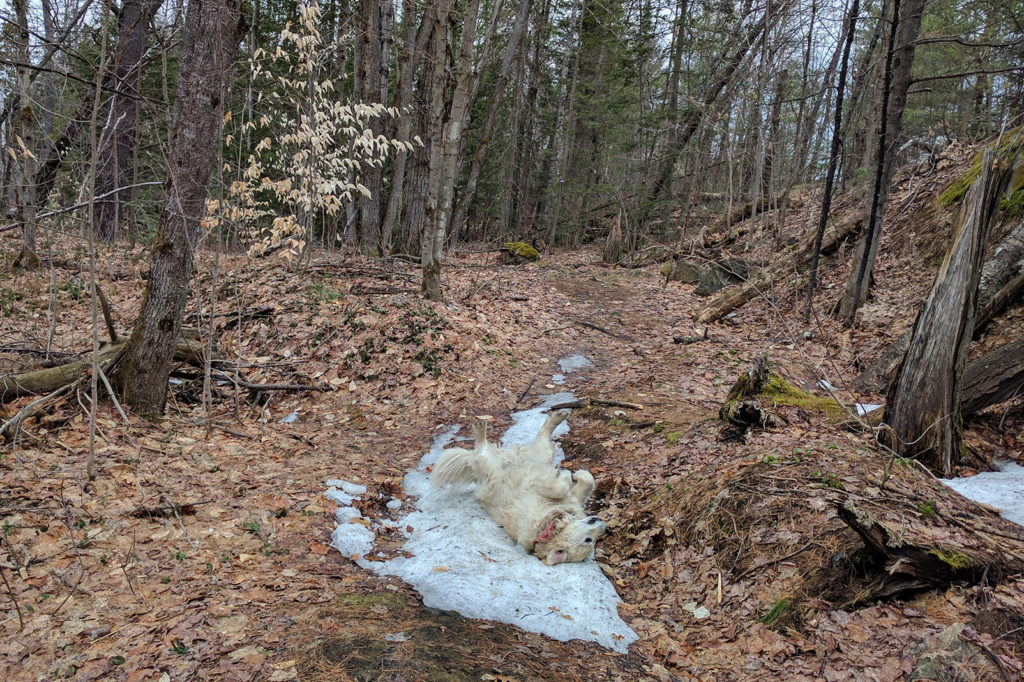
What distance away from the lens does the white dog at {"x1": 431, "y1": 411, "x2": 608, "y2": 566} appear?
4066 millimetres

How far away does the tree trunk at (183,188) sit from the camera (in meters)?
5.09

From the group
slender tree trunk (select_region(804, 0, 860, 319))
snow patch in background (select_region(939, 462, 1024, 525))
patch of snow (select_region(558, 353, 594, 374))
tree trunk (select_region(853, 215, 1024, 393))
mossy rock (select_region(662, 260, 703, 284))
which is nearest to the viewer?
snow patch in background (select_region(939, 462, 1024, 525))

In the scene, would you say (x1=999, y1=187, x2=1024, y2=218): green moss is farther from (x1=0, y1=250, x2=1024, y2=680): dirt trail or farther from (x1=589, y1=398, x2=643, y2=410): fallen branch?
(x1=589, y1=398, x2=643, y2=410): fallen branch

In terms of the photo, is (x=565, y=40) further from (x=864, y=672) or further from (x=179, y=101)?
(x=864, y=672)

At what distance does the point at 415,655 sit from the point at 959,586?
2970 millimetres

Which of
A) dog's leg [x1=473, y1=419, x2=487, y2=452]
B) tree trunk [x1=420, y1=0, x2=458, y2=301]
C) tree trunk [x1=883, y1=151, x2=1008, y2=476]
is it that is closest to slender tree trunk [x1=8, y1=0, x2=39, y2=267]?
tree trunk [x1=420, y1=0, x2=458, y2=301]

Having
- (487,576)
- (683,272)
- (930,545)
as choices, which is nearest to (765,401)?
(930,545)

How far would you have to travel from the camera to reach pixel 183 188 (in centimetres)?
519

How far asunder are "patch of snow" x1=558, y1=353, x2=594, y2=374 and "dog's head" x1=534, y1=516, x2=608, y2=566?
4314 mm

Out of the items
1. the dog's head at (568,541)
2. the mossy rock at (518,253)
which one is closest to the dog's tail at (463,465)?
the dog's head at (568,541)

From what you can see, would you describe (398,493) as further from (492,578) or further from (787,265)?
(787,265)

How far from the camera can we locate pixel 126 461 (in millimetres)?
4551

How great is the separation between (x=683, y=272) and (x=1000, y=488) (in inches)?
447

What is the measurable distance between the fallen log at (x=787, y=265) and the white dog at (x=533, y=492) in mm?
6778
